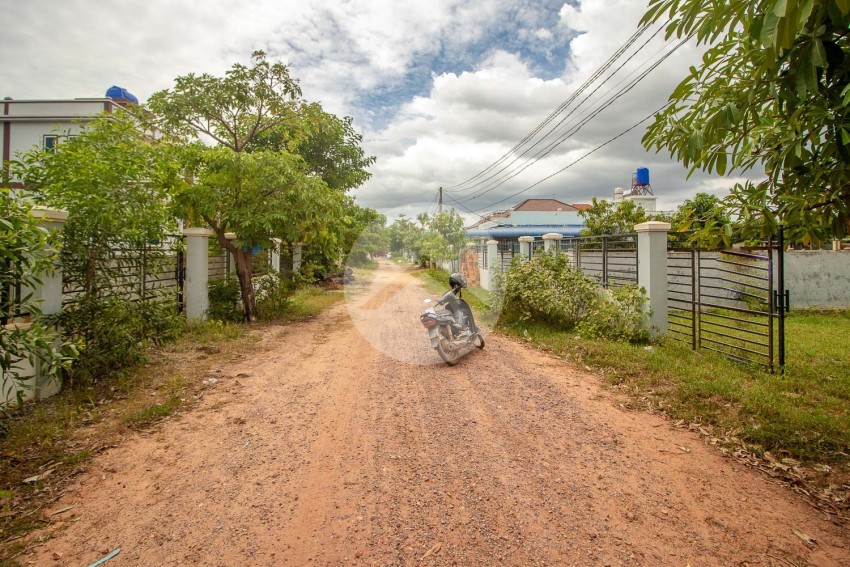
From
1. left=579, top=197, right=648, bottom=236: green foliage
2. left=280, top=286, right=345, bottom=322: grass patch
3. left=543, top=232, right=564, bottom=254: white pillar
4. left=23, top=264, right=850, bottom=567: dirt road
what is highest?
left=579, top=197, right=648, bottom=236: green foliage

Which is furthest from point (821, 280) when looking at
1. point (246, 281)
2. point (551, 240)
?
point (246, 281)

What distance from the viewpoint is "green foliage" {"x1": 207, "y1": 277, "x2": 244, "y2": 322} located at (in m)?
8.70

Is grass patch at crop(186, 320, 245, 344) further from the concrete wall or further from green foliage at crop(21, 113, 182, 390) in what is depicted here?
the concrete wall

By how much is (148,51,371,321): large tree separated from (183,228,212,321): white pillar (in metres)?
0.54

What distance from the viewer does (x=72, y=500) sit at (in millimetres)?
2723

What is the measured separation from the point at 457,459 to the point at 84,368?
397 centimetres

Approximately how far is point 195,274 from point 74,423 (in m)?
4.68

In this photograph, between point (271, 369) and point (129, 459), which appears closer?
point (129, 459)

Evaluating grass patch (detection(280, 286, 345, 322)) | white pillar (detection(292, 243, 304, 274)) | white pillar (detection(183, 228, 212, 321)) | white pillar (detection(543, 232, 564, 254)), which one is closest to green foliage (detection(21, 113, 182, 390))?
white pillar (detection(183, 228, 212, 321))

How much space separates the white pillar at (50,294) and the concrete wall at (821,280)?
45.9ft

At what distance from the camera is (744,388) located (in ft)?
14.3

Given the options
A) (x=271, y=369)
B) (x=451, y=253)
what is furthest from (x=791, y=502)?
(x=451, y=253)

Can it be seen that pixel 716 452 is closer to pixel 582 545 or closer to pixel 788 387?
pixel 582 545

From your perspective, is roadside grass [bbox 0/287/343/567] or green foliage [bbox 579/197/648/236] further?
green foliage [bbox 579/197/648/236]
